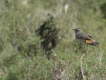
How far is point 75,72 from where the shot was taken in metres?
6.71

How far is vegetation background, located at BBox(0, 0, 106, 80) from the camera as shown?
6691 millimetres

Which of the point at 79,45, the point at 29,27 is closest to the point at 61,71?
the point at 79,45

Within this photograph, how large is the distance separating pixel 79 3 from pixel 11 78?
756 centimetres

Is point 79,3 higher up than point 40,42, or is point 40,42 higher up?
point 79,3

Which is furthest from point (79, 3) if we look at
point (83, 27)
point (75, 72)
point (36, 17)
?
point (75, 72)

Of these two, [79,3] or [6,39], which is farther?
[79,3]

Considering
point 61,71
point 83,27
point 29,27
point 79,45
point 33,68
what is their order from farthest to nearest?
point 83,27
point 29,27
point 33,68
point 79,45
point 61,71

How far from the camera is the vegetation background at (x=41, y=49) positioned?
6.69 meters

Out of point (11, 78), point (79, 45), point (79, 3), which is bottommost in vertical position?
point (11, 78)

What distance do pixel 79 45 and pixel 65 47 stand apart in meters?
2.99

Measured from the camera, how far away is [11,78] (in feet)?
27.0

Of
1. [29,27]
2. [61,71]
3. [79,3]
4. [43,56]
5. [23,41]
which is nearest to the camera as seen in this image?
[61,71]

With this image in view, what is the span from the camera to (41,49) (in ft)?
30.6

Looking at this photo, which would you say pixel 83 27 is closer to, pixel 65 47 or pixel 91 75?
pixel 65 47
